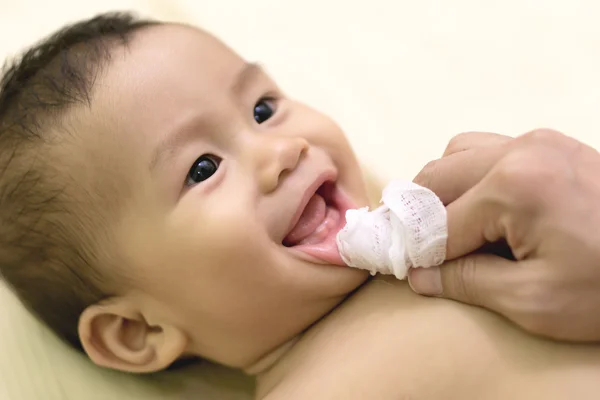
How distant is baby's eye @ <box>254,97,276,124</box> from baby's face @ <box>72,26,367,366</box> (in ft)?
0.13

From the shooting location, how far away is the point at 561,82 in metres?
1.35

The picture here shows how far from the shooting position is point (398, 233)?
0.84m

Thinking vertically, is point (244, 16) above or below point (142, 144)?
above

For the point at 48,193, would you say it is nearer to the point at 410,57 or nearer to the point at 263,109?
the point at 263,109

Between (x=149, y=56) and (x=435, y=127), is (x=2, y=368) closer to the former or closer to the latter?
(x=149, y=56)

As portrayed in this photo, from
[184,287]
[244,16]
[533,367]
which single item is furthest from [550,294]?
[244,16]

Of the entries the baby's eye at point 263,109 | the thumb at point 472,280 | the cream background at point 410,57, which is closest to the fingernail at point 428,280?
the thumb at point 472,280

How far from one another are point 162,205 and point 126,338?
207 mm

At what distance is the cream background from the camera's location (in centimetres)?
133

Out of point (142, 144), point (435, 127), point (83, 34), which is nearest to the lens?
point (142, 144)

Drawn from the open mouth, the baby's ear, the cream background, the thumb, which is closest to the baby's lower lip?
the open mouth

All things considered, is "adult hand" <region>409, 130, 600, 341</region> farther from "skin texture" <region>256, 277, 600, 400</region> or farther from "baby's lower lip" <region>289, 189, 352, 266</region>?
"baby's lower lip" <region>289, 189, 352, 266</region>

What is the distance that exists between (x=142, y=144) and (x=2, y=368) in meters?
0.42

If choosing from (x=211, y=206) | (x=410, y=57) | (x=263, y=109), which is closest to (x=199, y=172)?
(x=211, y=206)
